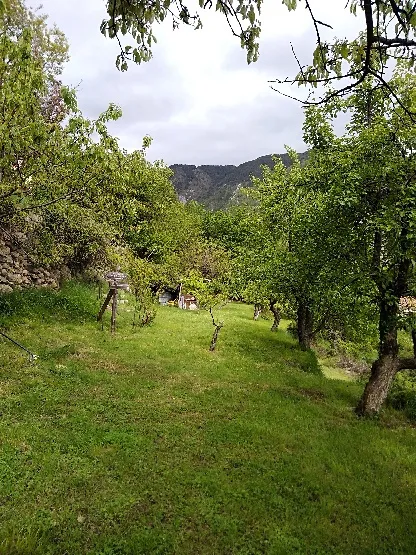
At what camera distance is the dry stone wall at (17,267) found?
21.3 meters

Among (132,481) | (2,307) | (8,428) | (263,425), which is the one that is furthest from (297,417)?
(2,307)

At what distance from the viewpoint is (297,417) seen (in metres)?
13.8

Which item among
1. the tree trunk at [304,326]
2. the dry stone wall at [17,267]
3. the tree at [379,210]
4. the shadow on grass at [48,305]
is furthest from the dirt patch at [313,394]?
the dry stone wall at [17,267]

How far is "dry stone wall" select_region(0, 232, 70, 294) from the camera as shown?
70.0 ft

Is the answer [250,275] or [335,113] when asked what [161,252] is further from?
[335,113]

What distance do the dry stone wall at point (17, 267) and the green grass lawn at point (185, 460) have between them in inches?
193

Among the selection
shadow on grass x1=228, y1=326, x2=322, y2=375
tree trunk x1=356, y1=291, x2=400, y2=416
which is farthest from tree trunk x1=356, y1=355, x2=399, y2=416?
shadow on grass x1=228, y1=326, x2=322, y2=375

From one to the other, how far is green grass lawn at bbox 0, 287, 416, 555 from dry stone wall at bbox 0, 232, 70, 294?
16.0ft

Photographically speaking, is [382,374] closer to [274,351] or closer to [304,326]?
[274,351]

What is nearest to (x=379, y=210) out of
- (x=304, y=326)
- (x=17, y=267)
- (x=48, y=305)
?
(x=304, y=326)

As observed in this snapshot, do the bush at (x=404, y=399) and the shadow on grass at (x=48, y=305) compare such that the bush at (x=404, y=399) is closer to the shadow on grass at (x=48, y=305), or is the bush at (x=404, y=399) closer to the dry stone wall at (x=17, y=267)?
the shadow on grass at (x=48, y=305)

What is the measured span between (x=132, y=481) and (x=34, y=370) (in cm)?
688

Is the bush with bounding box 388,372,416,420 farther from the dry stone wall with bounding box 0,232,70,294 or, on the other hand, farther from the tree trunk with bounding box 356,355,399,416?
the dry stone wall with bounding box 0,232,70,294

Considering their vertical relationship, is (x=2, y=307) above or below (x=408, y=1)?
below
